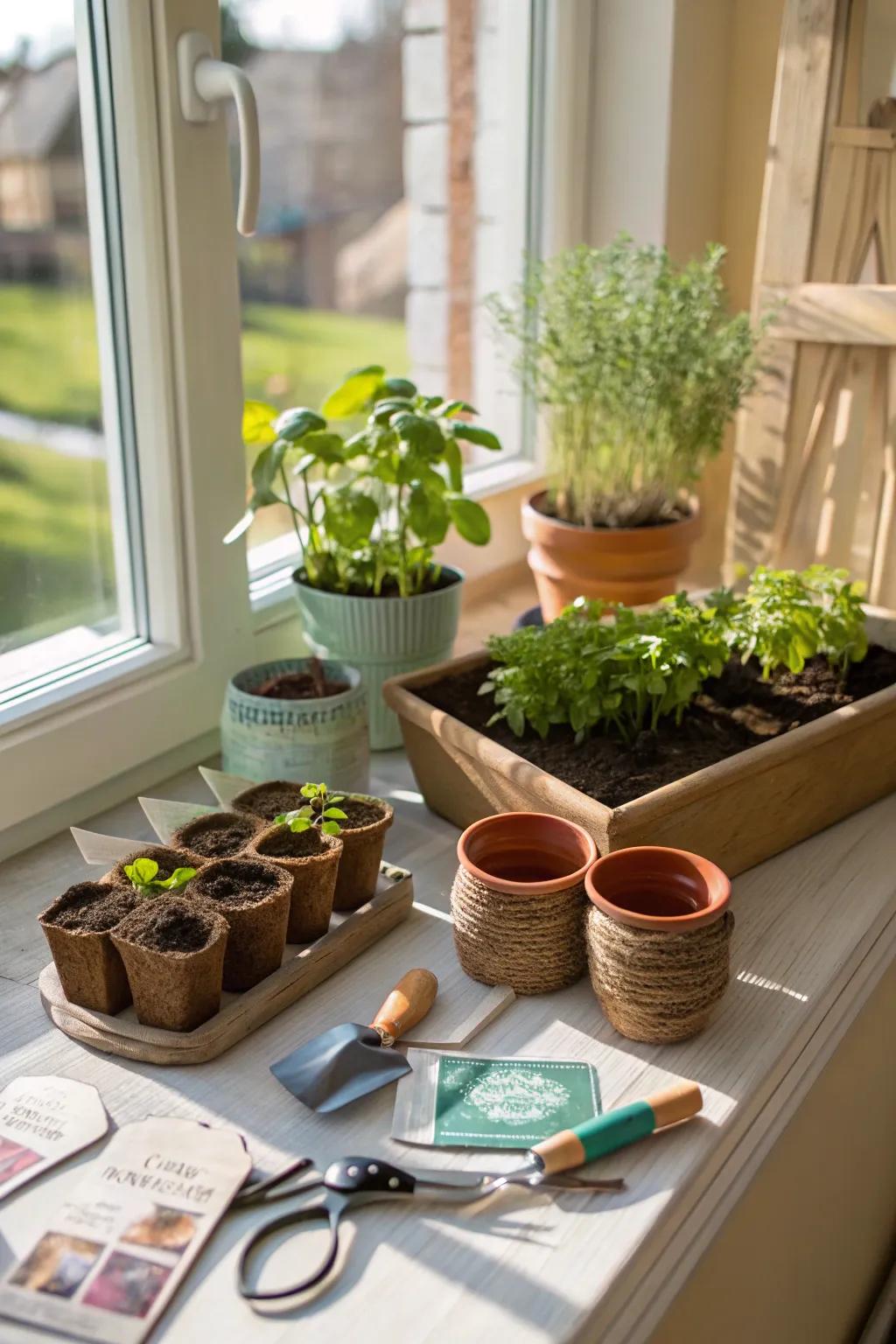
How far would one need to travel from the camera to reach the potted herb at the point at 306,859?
932 mm

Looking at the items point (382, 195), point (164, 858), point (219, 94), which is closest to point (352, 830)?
point (164, 858)

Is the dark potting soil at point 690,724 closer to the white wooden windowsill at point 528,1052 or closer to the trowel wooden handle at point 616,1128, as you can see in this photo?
the white wooden windowsill at point 528,1052

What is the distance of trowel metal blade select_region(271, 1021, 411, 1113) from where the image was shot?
0.82 meters

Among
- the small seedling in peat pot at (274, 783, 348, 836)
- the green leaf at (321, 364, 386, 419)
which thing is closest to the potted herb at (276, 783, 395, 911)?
the small seedling in peat pot at (274, 783, 348, 836)

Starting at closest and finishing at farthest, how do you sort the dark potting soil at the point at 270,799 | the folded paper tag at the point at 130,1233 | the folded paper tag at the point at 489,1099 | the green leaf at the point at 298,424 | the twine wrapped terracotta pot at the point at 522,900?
the folded paper tag at the point at 130,1233, the folded paper tag at the point at 489,1099, the twine wrapped terracotta pot at the point at 522,900, the dark potting soil at the point at 270,799, the green leaf at the point at 298,424

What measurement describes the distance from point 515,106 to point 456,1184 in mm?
1347

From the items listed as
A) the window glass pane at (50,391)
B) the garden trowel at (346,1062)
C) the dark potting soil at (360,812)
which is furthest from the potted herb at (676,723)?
the window glass pane at (50,391)

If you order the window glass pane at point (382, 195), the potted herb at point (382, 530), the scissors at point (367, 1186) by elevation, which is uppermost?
the window glass pane at point (382, 195)

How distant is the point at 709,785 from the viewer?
101 centimetres

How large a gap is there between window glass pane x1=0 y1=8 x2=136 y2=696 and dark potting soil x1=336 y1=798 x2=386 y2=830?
35 cm

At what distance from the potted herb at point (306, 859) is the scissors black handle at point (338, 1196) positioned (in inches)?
8.5

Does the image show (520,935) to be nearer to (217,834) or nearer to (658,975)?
(658,975)

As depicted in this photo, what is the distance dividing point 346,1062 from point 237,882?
0.16 metres

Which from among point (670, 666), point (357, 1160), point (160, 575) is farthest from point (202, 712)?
point (357, 1160)
